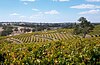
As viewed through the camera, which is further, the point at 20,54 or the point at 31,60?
the point at 20,54

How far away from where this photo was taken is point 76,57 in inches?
471

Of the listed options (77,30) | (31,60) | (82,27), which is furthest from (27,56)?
(77,30)

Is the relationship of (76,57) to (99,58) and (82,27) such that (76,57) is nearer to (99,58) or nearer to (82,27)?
(99,58)

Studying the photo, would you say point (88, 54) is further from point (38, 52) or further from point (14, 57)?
point (14, 57)

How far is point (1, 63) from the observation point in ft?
42.4

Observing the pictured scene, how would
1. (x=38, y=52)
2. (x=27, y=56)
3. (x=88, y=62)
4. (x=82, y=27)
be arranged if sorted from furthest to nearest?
(x=82, y=27) → (x=38, y=52) → (x=27, y=56) → (x=88, y=62)

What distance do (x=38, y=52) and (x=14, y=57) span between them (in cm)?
144

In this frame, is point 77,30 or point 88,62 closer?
point 88,62

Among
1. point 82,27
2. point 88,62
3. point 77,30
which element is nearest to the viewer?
point 88,62

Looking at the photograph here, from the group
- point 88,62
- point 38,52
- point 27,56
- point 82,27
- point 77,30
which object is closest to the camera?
point 88,62

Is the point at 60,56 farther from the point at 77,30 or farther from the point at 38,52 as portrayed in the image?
the point at 77,30

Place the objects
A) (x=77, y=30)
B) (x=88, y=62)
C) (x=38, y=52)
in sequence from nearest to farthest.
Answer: (x=88, y=62) < (x=38, y=52) < (x=77, y=30)

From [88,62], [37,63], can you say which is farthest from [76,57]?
[37,63]

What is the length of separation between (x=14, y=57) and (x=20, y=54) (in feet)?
1.34
